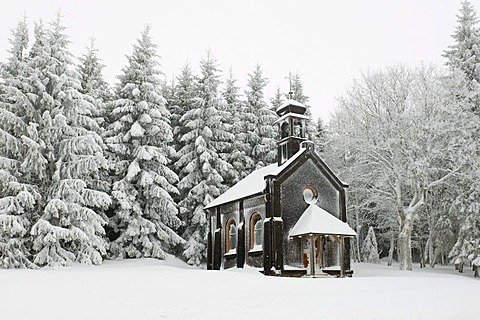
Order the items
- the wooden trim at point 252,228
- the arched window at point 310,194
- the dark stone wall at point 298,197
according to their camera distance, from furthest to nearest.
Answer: the wooden trim at point 252,228 < the arched window at point 310,194 < the dark stone wall at point 298,197

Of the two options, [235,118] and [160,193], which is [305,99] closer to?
[235,118]

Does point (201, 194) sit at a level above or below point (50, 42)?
below

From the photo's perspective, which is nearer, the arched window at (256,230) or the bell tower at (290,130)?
the arched window at (256,230)

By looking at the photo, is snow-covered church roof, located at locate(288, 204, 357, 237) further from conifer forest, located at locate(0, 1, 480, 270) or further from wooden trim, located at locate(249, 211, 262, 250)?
conifer forest, located at locate(0, 1, 480, 270)

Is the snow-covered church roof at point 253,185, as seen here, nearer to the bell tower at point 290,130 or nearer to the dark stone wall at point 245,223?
the dark stone wall at point 245,223

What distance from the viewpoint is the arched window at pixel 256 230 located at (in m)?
28.1

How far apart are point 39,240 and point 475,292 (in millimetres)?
20573

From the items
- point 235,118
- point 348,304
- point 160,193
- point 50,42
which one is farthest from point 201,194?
point 348,304

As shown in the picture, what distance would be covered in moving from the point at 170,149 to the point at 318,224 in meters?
15.1

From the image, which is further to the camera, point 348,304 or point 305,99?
point 305,99

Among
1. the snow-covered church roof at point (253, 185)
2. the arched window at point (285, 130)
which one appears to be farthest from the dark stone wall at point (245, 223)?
the arched window at point (285, 130)

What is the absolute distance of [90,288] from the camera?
14945 millimetres

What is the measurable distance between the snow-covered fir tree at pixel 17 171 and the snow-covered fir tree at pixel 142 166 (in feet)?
22.1

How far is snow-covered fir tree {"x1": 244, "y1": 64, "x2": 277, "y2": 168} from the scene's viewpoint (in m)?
41.7
